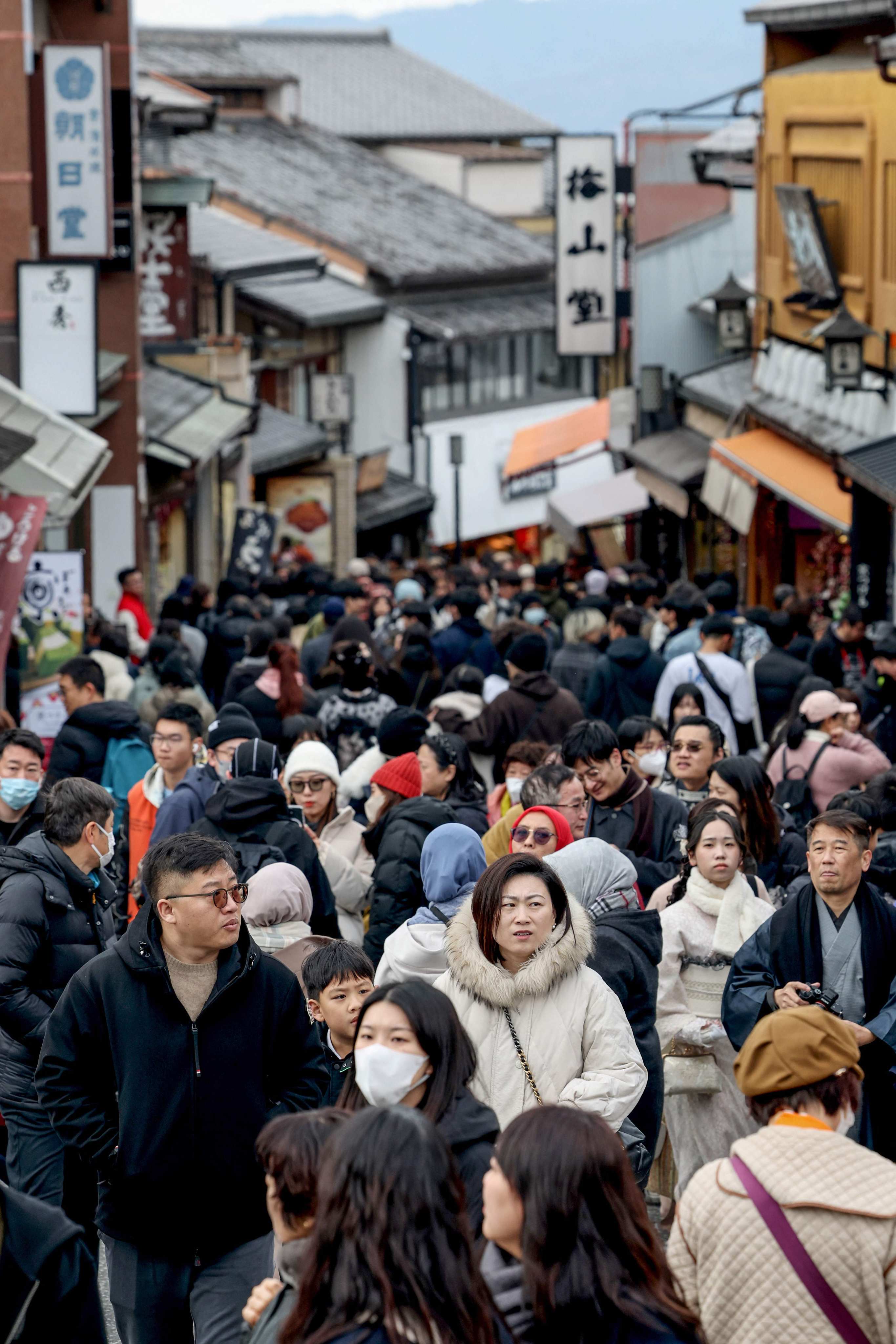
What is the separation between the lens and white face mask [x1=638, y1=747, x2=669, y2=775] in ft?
Answer: 31.2

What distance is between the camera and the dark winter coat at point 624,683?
12195 mm

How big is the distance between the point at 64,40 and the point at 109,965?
19.0 m

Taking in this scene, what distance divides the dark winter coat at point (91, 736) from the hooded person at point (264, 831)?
233 centimetres

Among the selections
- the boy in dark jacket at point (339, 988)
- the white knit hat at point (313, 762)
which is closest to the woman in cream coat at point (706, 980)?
the boy in dark jacket at point (339, 988)

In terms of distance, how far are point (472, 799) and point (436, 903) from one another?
239cm

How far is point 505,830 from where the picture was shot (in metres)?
7.55

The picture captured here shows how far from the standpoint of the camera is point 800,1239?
12.3ft

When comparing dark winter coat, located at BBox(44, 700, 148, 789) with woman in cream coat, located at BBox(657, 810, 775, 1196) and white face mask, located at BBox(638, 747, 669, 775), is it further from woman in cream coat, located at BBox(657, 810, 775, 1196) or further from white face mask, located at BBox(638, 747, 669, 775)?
woman in cream coat, located at BBox(657, 810, 775, 1196)

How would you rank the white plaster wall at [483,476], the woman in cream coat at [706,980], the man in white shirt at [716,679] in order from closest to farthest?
the woman in cream coat at [706,980] → the man in white shirt at [716,679] → the white plaster wall at [483,476]

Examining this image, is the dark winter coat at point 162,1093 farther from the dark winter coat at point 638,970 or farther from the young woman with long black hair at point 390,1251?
the young woman with long black hair at point 390,1251

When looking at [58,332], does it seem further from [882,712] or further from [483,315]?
[483,315]

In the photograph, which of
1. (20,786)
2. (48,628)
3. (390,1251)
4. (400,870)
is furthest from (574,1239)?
(48,628)

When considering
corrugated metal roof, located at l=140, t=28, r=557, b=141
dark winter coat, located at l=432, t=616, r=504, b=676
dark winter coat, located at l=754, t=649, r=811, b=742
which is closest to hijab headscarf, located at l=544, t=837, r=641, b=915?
dark winter coat, located at l=754, t=649, r=811, b=742

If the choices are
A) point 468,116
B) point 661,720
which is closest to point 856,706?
point 661,720
